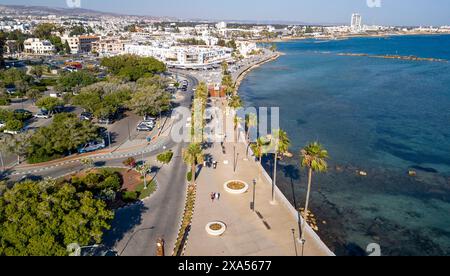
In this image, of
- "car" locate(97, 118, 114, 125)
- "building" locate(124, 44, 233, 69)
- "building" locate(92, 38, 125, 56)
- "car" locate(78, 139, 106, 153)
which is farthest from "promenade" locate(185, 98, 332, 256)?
"building" locate(92, 38, 125, 56)

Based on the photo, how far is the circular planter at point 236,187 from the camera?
122ft

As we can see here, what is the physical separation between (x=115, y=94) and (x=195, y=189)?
37.6m

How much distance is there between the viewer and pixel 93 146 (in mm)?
49688

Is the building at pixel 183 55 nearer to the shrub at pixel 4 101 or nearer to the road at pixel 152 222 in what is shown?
the shrub at pixel 4 101

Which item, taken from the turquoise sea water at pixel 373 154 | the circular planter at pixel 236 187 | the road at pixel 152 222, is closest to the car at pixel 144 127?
the road at pixel 152 222

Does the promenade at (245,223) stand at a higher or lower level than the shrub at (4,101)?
lower

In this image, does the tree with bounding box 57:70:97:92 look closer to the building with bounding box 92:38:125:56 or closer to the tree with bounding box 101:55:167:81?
the tree with bounding box 101:55:167:81

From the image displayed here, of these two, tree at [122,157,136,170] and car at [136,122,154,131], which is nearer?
tree at [122,157,136,170]

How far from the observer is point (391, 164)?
50938 mm

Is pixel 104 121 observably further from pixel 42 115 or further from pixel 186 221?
pixel 186 221

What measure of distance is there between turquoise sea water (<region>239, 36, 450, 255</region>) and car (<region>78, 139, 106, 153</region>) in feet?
81.2

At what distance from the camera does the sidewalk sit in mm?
28000

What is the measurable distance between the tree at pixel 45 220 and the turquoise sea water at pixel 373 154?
21956mm
